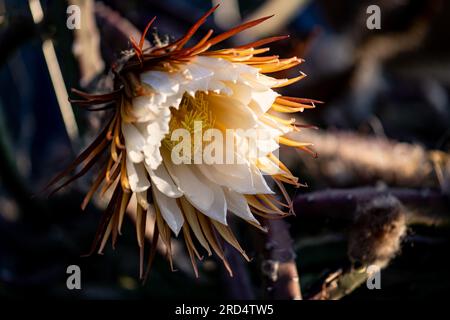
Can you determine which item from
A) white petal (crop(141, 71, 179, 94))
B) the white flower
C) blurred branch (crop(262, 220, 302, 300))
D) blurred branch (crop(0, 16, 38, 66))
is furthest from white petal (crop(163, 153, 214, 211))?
blurred branch (crop(0, 16, 38, 66))

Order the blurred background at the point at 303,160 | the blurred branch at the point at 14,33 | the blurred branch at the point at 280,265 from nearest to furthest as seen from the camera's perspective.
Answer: the blurred branch at the point at 280,265 < the blurred background at the point at 303,160 < the blurred branch at the point at 14,33

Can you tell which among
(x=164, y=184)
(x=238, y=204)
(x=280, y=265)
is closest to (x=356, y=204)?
(x=280, y=265)

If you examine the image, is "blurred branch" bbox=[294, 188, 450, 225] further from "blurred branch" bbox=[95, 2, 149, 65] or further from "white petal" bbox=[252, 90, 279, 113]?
"blurred branch" bbox=[95, 2, 149, 65]

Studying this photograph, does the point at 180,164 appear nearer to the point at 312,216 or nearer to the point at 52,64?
the point at 312,216

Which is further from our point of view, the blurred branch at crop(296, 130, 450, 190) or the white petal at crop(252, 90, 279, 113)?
the blurred branch at crop(296, 130, 450, 190)

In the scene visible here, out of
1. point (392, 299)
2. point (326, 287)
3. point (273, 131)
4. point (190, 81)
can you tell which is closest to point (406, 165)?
point (392, 299)

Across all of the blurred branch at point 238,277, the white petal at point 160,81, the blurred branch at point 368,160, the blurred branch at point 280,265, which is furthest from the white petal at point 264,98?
the blurred branch at point 368,160

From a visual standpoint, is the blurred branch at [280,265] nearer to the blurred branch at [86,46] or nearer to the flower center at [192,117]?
the flower center at [192,117]

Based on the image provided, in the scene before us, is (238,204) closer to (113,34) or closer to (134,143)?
(134,143)
